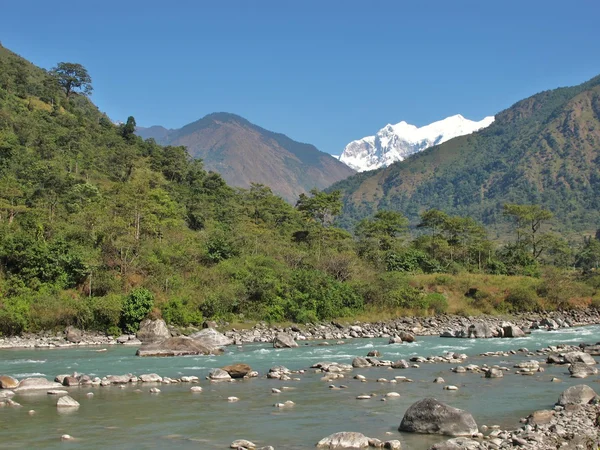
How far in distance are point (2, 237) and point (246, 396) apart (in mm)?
28385

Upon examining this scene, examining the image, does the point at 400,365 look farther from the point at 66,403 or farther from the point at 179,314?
the point at 179,314

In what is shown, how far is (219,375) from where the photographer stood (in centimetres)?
2127

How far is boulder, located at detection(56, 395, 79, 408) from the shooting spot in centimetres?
1620

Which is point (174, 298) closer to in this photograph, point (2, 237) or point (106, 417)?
point (2, 237)

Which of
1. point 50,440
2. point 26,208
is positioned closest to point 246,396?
point 50,440

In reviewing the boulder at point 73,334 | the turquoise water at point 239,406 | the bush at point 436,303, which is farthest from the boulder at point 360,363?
the bush at point 436,303

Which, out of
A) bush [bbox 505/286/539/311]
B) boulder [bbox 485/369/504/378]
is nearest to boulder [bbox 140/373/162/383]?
boulder [bbox 485/369/504/378]

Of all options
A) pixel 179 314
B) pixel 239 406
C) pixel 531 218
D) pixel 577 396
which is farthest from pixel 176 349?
pixel 531 218

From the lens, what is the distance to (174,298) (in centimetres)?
3850

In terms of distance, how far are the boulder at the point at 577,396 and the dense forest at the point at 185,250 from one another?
2658 cm

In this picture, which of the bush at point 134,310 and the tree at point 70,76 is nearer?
the bush at point 134,310

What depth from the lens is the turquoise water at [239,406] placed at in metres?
13.0

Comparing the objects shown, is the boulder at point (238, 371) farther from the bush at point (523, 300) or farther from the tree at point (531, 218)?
the tree at point (531, 218)

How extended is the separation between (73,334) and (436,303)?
95.5ft
